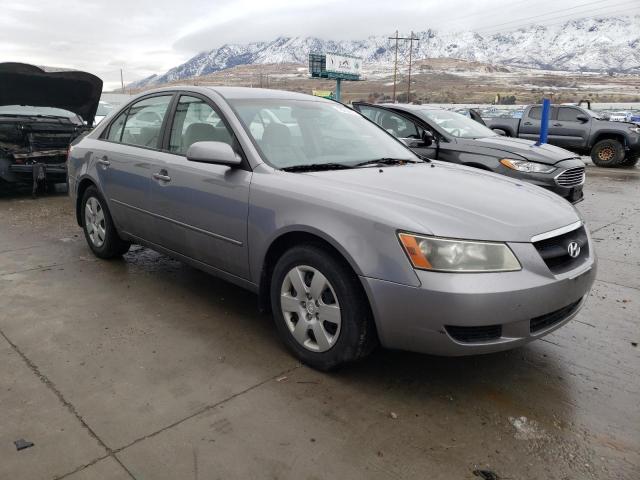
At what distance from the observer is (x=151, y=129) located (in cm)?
417

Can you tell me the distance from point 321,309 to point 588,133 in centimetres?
1359

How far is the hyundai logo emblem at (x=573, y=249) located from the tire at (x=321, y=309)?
1125mm

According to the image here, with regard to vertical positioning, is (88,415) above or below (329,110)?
below

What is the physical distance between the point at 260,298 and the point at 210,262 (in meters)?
0.53

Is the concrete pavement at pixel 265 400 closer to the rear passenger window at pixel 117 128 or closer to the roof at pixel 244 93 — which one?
the rear passenger window at pixel 117 128

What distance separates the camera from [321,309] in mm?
2846

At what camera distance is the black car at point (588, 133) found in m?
13.8

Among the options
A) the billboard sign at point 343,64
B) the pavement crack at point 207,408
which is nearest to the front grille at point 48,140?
the pavement crack at point 207,408

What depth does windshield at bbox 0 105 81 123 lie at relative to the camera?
828 centimetres

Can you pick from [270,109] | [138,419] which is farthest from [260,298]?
[270,109]

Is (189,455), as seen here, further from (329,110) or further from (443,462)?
(329,110)

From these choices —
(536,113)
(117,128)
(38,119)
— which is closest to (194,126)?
(117,128)

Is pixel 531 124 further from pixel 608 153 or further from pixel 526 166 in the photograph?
pixel 526 166

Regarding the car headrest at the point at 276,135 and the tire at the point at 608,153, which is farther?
the tire at the point at 608,153
